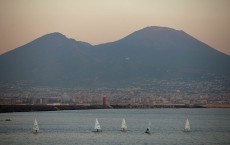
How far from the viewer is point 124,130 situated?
111000 mm

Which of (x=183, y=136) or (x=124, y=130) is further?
(x=124, y=130)

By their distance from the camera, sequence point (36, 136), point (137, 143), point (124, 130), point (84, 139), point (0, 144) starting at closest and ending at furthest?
point (0, 144)
point (137, 143)
point (84, 139)
point (36, 136)
point (124, 130)

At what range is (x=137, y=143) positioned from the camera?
84812 mm

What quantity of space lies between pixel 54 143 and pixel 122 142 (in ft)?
28.8

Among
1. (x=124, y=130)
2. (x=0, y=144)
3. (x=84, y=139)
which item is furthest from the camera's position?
(x=124, y=130)

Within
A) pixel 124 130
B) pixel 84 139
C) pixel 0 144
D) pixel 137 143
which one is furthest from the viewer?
pixel 124 130

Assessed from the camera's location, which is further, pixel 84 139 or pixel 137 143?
pixel 84 139

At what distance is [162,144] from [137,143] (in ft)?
10.6

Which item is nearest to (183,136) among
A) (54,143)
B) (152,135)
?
(152,135)

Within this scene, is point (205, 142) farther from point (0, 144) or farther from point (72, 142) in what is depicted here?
point (0, 144)

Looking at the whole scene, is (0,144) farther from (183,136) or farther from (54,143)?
(183,136)

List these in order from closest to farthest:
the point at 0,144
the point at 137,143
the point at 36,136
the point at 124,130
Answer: the point at 0,144 < the point at 137,143 < the point at 36,136 < the point at 124,130

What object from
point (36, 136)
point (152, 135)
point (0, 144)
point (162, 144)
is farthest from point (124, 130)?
point (0, 144)

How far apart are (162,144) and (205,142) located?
647 cm
